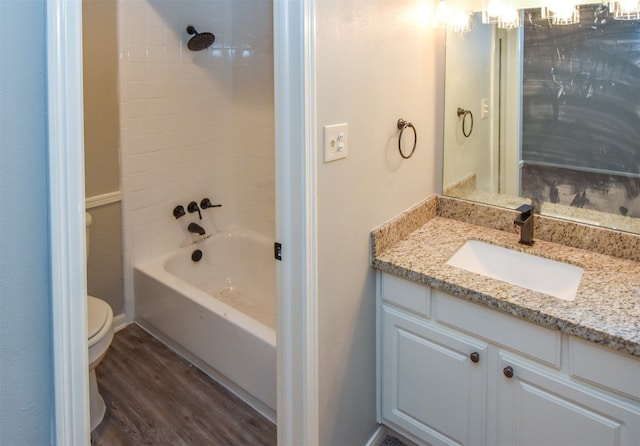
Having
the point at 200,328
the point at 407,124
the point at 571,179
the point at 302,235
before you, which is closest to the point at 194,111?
the point at 200,328

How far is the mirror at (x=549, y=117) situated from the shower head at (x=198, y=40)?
1.43m

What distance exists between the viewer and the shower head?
A: 2.71 m

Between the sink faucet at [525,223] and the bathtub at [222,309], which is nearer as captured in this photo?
the sink faucet at [525,223]

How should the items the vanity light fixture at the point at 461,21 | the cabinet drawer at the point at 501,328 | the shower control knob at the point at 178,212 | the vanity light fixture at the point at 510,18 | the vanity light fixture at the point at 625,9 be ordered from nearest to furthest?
the cabinet drawer at the point at 501,328 < the vanity light fixture at the point at 625,9 < the vanity light fixture at the point at 510,18 < the vanity light fixture at the point at 461,21 < the shower control knob at the point at 178,212

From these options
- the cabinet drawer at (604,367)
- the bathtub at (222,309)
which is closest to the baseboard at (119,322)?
the bathtub at (222,309)

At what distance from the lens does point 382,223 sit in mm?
1757

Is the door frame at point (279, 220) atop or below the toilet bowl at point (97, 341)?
atop

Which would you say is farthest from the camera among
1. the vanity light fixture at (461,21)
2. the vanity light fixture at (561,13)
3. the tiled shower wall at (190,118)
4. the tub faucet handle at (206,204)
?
the tub faucet handle at (206,204)

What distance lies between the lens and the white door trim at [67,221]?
2.62 feet

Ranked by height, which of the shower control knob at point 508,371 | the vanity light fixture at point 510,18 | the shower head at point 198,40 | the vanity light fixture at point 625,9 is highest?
the shower head at point 198,40

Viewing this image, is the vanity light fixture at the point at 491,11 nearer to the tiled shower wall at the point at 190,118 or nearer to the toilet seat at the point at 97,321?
the tiled shower wall at the point at 190,118

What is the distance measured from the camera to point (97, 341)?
1.89m

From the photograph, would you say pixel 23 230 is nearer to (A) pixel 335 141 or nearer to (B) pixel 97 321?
(A) pixel 335 141

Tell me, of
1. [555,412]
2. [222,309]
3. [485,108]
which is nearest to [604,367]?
[555,412]
